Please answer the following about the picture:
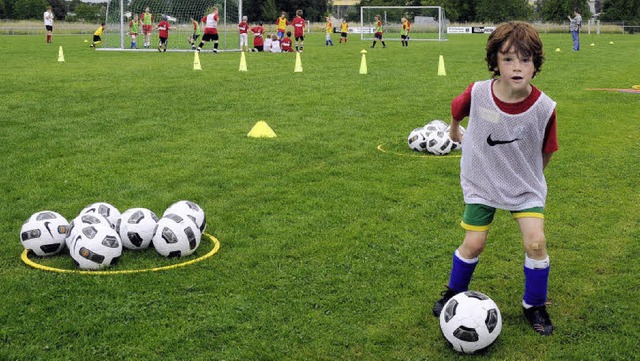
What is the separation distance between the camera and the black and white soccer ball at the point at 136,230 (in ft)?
20.9

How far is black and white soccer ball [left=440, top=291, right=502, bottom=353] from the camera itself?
4.43 meters

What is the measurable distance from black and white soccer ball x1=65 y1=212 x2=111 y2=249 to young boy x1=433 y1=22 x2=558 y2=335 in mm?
3120

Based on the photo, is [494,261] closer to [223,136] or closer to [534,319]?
[534,319]

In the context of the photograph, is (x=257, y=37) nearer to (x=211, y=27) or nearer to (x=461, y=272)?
(x=211, y=27)

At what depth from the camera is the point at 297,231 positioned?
700 centimetres

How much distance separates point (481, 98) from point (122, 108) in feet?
38.7

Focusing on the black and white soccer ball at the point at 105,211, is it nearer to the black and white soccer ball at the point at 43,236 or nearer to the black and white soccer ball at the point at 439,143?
the black and white soccer ball at the point at 43,236

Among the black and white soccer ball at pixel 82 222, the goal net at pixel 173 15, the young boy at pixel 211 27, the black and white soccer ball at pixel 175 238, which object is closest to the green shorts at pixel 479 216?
the black and white soccer ball at pixel 175 238

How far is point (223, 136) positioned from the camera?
40.0 ft

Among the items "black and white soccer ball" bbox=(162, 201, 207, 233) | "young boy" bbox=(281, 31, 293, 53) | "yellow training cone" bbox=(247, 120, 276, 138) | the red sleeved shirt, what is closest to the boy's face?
the red sleeved shirt

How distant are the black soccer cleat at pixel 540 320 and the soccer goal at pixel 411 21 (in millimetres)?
50355

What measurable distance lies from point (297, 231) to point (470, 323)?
111 inches

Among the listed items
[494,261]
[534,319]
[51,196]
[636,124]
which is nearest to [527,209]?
[534,319]

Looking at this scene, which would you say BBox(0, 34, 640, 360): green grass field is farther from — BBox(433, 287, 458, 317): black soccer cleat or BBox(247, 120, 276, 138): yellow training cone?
BBox(247, 120, 276, 138): yellow training cone
